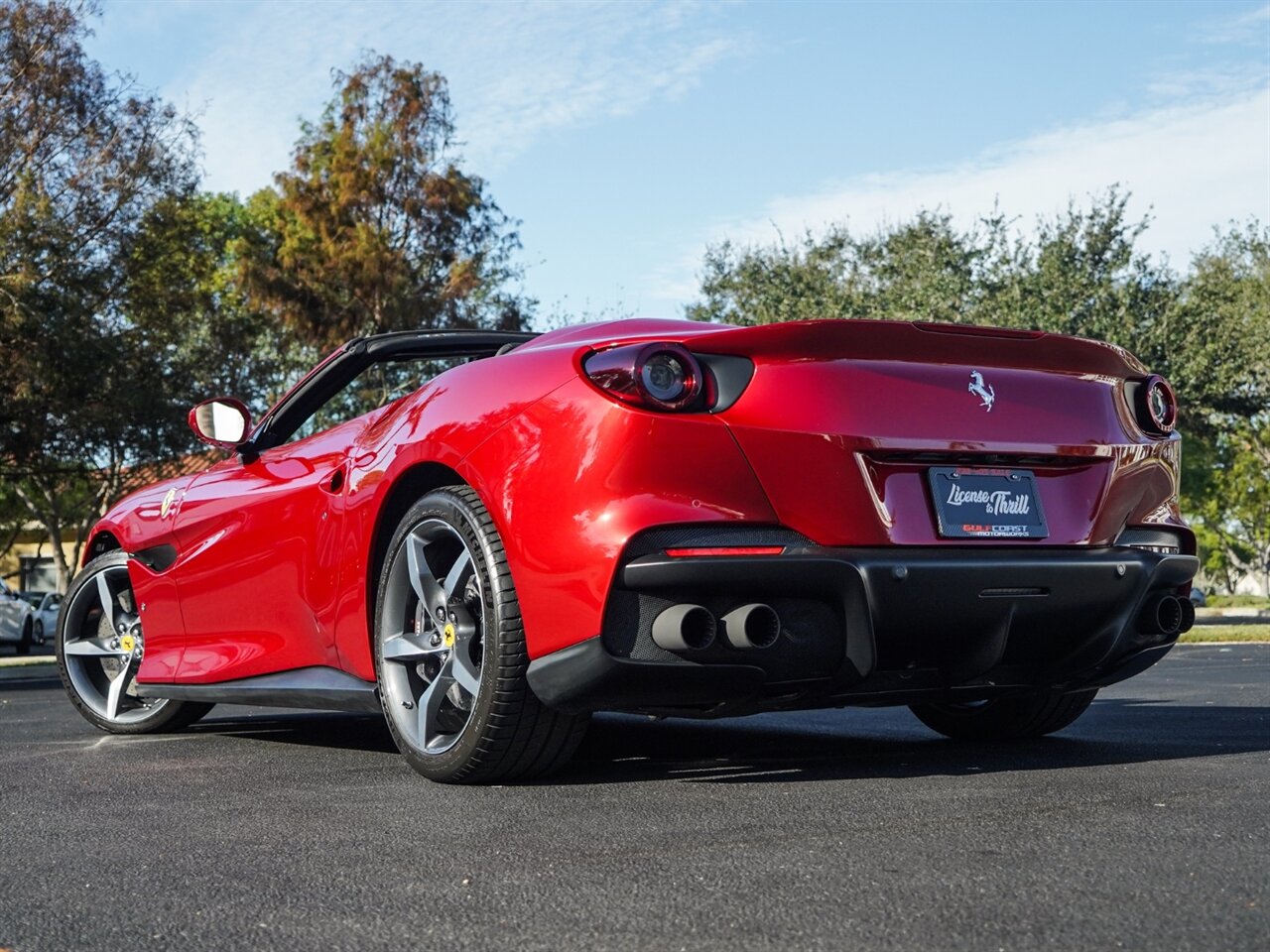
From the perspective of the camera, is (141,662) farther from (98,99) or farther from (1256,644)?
(98,99)

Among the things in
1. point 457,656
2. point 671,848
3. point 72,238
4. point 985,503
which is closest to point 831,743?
point 985,503

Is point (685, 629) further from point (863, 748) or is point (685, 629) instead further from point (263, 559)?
point (263, 559)

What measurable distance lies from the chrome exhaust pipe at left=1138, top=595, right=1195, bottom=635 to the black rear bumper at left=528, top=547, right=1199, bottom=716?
7.7 inches

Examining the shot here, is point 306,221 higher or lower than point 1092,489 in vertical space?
higher

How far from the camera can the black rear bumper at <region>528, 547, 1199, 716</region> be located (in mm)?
3797

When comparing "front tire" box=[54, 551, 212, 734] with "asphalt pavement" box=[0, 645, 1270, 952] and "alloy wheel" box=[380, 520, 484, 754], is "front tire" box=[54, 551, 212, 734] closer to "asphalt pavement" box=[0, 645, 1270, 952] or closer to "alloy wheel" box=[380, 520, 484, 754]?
"asphalt pavement" box=[0, 645, 1270, 952]

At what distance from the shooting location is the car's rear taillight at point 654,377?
3.87 m

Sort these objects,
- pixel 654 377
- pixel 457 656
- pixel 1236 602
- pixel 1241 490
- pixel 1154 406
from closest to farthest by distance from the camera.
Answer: pixel 654 377 < pixel 457 656 < pixel 1154 406 < pixel 1241 490 < pixel 1236 602

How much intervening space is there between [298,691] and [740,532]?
1902 mm

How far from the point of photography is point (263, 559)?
211 inches

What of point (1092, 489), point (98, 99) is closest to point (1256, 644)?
point (1092, 489)

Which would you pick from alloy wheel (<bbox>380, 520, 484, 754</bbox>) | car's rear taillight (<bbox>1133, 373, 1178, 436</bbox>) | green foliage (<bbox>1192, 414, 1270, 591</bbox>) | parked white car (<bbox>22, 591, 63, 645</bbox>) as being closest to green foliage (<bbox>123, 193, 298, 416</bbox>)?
parked white car (<bbox>22, 591, 63, 645</bbox>)

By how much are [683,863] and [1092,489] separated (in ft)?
6.04

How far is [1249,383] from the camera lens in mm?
34031
